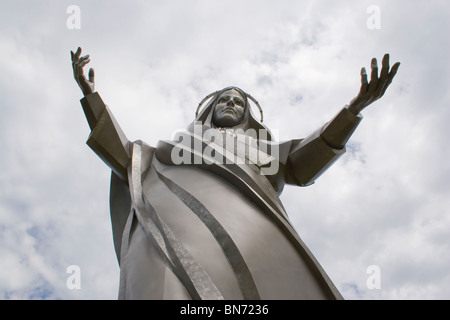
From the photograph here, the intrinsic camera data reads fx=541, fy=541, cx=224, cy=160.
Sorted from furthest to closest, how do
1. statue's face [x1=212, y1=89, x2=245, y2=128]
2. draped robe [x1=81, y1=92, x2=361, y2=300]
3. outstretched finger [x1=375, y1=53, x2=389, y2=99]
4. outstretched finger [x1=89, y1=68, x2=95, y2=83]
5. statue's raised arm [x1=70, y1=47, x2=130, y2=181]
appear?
statue's face [x1=212, y1=89, x2=245, y2=128] < outstretched finger [x1=89, y1=68, x2=95, y2=83] < statue's raised arm [x1=70, y1=47, x2=130, y2=181] < outstretched finger [x1=375, y1=53, x2=389, y2=99] < draped robe [x1=81, y1=92, x2=361, y2=300]

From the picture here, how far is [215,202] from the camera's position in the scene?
5406mm

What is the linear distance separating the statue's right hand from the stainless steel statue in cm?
1

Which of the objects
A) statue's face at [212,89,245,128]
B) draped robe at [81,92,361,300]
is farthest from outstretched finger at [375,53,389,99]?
statue's face at [212,89,245,128]

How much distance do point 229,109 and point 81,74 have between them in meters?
2.28

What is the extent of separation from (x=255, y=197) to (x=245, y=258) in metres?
1.03

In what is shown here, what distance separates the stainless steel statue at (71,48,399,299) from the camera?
4.55m

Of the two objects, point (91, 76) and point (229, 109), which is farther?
point (229, 109)

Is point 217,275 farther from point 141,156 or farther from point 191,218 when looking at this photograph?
point 141,156

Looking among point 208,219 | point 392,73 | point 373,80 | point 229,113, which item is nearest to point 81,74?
point 229,113

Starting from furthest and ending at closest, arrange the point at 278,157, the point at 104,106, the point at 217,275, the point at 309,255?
the point at 278,157 → the point at 104,106 → the point at 309,255 → the point at 217,275

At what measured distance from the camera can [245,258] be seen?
4750 millimetres

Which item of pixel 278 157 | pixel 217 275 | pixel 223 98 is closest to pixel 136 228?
pixel 217 275

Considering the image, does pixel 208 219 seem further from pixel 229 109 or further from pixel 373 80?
pixel 229 109

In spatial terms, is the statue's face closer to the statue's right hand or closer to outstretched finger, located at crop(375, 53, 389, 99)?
the statue's right hand
